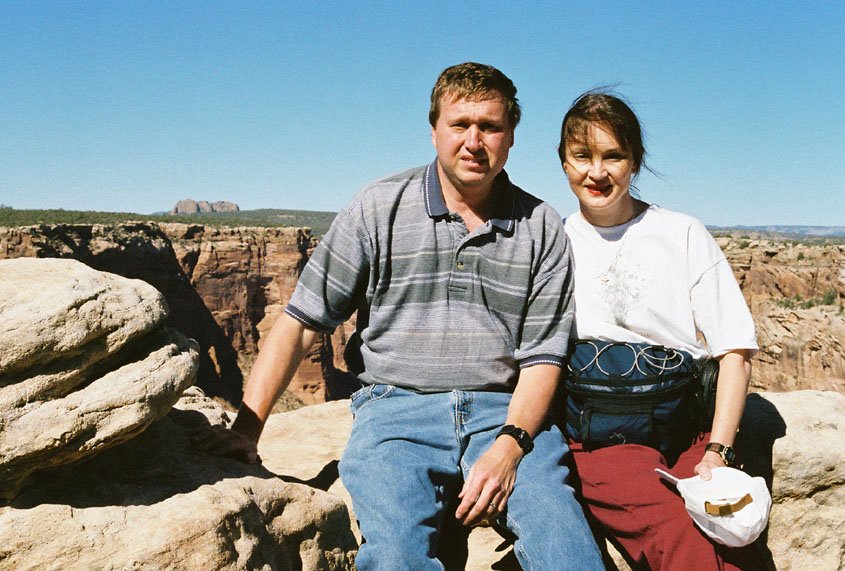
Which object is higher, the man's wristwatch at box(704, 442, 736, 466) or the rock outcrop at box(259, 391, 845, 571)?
the man's wristwatch at box(704, 442, 736, 466)

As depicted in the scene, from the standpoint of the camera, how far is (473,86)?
3184mm

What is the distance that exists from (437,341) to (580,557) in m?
1.18

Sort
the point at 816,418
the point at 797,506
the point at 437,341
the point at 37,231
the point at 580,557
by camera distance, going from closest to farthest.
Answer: the point at 580,557
the point at 437,341
the point at 797,506
the point at 816,418
the point at 37,231

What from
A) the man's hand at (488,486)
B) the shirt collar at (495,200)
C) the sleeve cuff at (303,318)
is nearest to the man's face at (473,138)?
the shirt collar at (495,200)

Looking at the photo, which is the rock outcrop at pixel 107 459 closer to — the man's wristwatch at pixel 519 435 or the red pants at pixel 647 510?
the man's wristwatch at pixel 519 435

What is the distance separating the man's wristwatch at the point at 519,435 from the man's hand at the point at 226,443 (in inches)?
49.3

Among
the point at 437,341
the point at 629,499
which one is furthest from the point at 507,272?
the point at 629,499

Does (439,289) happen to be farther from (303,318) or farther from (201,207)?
(201,207)

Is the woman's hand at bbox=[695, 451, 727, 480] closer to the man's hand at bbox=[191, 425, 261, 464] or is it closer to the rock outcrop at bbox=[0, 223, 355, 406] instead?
the man's hand at bbox=[191, 425, 261, 464]

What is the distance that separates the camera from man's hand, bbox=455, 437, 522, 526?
115 inches

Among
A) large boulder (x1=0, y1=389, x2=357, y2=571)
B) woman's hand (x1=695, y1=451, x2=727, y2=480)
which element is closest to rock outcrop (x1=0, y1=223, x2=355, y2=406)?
large boulder (x1=0, y1=389, x2=357, y2=571)

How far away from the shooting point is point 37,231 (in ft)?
91.0

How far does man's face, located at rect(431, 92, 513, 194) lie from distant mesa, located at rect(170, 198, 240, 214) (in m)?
117

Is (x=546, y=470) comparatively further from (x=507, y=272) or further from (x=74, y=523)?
(x=74, y=523)
